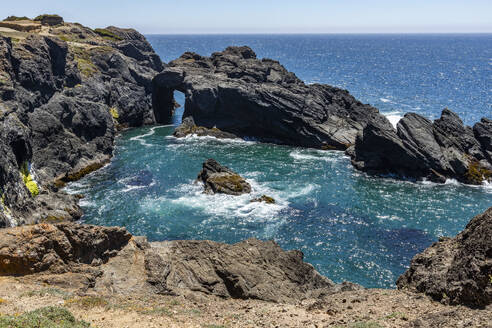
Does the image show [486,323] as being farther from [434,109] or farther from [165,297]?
[434,109]

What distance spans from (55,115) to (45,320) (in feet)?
200

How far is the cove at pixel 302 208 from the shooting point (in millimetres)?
41656

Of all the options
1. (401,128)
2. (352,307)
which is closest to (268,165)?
(401,128)

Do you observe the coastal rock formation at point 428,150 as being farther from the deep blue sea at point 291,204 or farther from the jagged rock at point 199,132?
the jagged rock at point 199,132

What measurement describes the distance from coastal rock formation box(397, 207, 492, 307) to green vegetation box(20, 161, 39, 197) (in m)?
45.6

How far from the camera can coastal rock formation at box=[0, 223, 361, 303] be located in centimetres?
2219

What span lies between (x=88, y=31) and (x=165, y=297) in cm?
13801

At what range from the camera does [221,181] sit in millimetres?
57906

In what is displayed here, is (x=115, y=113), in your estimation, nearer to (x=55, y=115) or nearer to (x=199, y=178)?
(x=55, y=115)

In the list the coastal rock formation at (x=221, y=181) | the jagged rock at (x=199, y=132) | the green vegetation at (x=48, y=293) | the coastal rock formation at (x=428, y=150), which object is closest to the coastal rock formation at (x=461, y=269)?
the green vegetation at (x=48, y=293)

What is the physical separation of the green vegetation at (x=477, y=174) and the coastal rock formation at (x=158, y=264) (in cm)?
4205

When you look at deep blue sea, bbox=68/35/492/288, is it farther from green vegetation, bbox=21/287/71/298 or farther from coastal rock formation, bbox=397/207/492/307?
green vegetation, bbox=21/287/71/298

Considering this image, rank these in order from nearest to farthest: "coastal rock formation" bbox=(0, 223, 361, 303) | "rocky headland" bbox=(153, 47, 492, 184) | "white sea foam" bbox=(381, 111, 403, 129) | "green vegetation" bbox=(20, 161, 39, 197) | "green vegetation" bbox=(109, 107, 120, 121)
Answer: "coastal rock formation" bbox=(0, 223, 361, 303) → "green vegetation" bbox=(20, 161, 39, 197) → "rocky headland" bbox=(153, 47, 492, 184) → "green vegetation" bbox=(109, 107, 120, 121) → "white sea foam" bbox=(381, 111, 403, 129)

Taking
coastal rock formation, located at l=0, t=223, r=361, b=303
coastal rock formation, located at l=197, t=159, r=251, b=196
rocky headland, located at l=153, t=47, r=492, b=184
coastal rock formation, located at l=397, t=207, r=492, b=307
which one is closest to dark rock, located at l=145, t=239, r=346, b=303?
coastal rock formation, located at l=0, t=223, r=361, b=303
